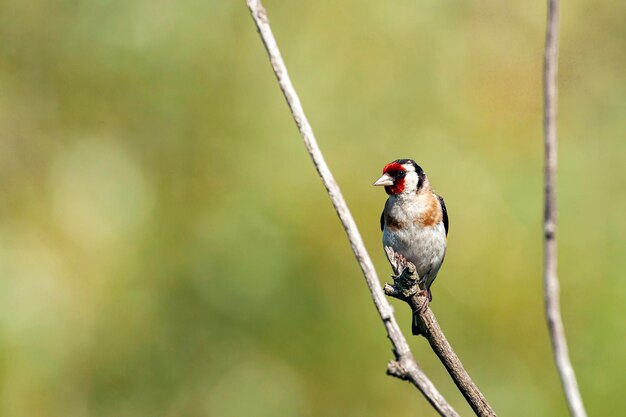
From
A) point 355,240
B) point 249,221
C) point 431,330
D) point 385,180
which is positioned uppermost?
point 249,221

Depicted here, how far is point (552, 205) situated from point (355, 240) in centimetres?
31

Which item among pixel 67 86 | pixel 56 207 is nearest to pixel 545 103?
pixel 56 207

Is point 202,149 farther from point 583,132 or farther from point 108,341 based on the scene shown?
point 583,132

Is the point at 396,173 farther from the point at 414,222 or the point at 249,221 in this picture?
the point at 249,221

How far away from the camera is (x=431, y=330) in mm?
2414

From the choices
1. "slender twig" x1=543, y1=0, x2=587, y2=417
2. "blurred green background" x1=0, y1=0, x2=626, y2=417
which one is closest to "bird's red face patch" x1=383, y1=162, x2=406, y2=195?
"slender twig" x1=543, y1=0, x2=587, y2=417

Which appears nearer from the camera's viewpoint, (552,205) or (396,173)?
(552,205)

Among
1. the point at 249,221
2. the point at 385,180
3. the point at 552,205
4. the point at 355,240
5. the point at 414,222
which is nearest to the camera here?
the point at 552,205

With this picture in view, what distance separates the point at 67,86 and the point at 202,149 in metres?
1.50

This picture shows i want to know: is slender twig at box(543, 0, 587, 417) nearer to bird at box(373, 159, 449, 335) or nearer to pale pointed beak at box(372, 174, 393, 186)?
pale pointed beak at box(372, 174, 393, 186)

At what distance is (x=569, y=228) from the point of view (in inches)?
351

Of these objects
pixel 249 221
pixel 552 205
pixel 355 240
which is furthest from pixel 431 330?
pixel 249 221

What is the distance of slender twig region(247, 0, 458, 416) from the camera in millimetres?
1425

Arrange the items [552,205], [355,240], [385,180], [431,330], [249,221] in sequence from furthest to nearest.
Answer: [249,221] < [385,180] < [431,330] < [355,240] < [552,205]
